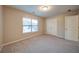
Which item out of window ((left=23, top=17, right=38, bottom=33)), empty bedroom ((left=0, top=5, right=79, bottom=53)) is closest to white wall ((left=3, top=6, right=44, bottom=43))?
empty bedroom ((left=0, top=5, right=79, bottom=53))

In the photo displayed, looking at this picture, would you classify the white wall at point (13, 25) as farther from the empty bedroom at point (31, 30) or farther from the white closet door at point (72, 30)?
the white closet door at point (72, 30)

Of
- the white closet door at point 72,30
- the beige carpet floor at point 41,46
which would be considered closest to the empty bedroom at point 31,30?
the beige carpet floor at point 41,46

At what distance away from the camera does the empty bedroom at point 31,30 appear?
8.23ft

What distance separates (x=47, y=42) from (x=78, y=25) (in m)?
1.45

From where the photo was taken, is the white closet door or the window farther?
the white closet door

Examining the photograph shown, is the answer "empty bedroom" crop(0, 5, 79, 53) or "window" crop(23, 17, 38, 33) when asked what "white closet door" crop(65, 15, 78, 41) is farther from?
"window" crop(23, 17, 38, 33)

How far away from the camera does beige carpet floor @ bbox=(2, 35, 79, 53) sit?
2576 mm

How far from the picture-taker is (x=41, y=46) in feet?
9.55

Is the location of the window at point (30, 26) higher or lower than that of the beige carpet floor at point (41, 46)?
higher

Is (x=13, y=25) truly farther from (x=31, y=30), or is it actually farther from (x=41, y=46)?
(x=41, y=46)

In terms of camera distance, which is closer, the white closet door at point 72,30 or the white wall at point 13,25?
the white wall at point 13,25

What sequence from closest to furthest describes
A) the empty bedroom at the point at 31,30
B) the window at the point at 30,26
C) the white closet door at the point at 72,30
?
the empty bedroom at the point at 31,30, the window at the point at 30,26, the white closet door at the point at 72,30

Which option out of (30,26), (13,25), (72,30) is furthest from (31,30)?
(72,30)
